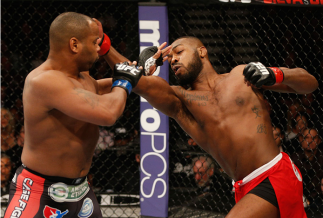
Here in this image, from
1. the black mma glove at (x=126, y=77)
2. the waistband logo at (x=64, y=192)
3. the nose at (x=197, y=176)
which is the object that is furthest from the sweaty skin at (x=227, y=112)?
the nose at (x=197, y=176)

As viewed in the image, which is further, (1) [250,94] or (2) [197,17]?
(2) [197,17]

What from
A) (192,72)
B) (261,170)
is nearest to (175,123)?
(192,72)

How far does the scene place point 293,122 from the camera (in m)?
2.67

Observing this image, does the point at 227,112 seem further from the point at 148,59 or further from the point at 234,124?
the point at 148,59

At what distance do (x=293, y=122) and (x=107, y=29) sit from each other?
5.91 ft

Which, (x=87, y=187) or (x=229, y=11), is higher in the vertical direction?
(x=229, y=11)

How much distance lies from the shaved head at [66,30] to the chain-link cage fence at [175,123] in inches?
54.1

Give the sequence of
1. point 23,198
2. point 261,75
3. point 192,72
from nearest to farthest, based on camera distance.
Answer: point 23,198 < point 261,75 < point 192,72

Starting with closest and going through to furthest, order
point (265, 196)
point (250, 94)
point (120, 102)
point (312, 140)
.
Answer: point (120, 102), point (265, 196), point (250, 94), point (312, 140)

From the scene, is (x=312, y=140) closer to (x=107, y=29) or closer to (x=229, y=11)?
(x=229, y=11)

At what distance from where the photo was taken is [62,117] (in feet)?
4.26

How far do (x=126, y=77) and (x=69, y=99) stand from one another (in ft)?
0.90

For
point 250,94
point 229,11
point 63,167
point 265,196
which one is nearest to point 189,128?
A: point 250,94

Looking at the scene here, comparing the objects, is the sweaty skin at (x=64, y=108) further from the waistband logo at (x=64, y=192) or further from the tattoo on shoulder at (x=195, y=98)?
the tattoo on shoulder at (x=195, y=98)
